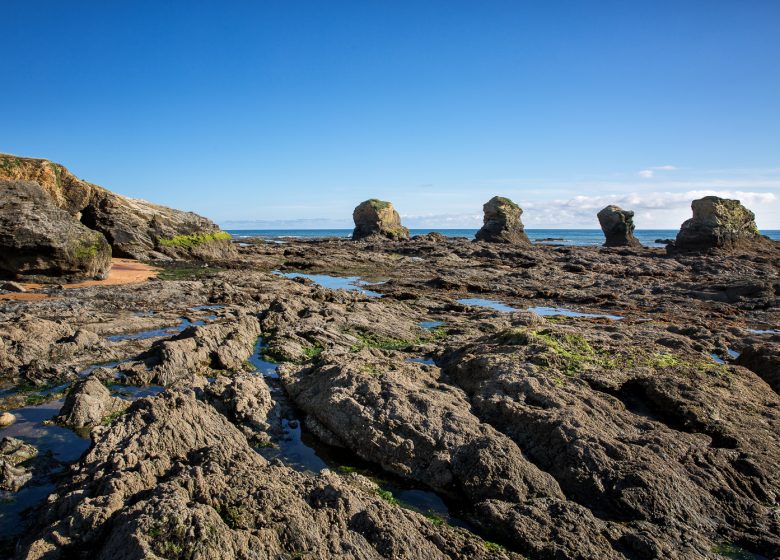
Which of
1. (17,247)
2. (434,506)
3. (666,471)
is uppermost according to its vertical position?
(17,247)

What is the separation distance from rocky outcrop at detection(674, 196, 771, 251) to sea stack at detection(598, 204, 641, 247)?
16.6 m

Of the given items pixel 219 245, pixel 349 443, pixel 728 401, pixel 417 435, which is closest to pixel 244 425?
pixel 349 443

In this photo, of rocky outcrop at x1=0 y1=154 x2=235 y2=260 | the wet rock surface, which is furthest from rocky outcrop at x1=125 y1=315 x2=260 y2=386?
rocky outcrop at x1=0 y1=154 x2=235 y2=260

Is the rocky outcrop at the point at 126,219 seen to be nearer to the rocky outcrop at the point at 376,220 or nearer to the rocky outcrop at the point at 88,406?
the rocky outcrop at the point at 88,406

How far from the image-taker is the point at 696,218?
Answer: 5203 centimetres

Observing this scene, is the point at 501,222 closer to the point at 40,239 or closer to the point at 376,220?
the point at 376,220

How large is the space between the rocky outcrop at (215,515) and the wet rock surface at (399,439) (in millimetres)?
24

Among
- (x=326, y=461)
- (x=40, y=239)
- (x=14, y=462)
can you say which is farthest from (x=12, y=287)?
(x=326, y=461)

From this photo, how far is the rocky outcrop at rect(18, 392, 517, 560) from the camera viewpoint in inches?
193

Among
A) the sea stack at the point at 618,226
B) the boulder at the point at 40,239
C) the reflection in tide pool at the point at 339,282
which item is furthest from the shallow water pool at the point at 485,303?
the sea stack at the point at 618,226

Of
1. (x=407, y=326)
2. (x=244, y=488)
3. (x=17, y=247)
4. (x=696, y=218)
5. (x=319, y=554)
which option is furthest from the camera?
(x=696, y=218)

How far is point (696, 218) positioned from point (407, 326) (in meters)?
47.8

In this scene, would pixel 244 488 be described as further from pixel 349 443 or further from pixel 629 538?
pixel 629 538

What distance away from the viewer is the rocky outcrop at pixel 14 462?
6.84 metres
